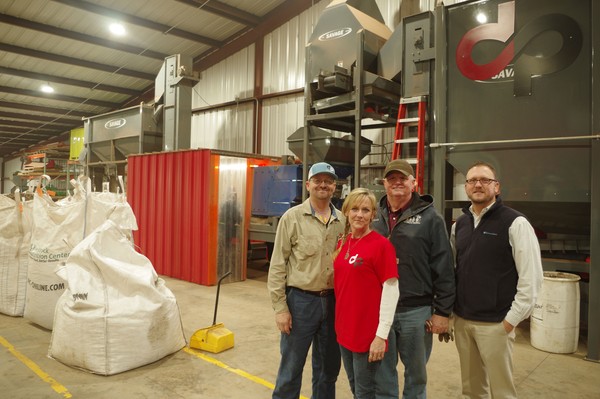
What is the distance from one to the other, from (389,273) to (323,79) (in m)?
4.41

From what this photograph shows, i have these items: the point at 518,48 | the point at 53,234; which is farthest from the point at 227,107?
the point at 518,48

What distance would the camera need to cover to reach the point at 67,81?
1445cm

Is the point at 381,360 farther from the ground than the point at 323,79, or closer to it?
closer to it

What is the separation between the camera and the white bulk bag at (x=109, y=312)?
332 cm

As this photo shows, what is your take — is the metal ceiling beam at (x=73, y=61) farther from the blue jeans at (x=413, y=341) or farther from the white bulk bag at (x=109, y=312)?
the blue jeans at (x=413, y=341)

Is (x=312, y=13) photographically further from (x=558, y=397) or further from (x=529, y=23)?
(x=558, y=397)

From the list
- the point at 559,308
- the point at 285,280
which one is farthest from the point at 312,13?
the point at 285,280

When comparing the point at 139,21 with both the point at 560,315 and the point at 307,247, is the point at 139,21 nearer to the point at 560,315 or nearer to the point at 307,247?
the point at 307,247

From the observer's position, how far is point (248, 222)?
7582 millimetres

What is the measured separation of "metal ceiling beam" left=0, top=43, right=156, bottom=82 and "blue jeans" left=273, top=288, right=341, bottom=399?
13.2 metres

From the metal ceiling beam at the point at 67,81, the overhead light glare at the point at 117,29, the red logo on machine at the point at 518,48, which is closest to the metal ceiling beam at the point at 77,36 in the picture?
the overhead light glare at the point at 117,29

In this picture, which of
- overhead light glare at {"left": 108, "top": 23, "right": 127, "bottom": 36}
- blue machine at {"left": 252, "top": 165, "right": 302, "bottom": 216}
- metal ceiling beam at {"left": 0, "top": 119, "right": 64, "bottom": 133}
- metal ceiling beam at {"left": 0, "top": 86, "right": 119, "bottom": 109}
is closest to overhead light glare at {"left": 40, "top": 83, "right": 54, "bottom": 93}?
metal ceiling beam at {"left": 0, "top": 86, "right": 119, "bottom": 109}

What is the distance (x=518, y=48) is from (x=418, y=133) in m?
1.33

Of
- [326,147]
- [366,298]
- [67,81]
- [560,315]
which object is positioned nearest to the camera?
[366,298]
